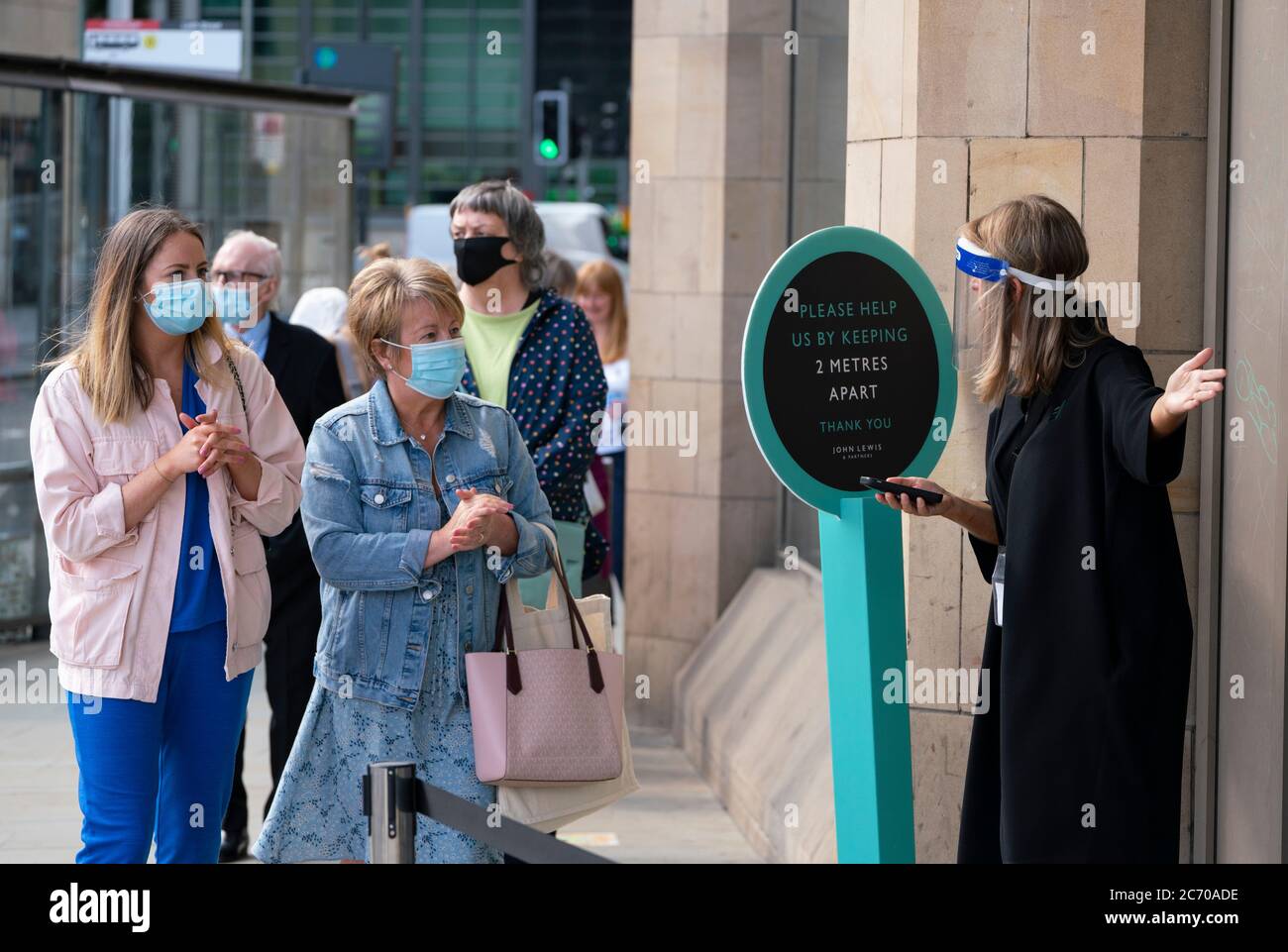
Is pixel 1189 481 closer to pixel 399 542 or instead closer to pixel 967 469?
pixel 967 469

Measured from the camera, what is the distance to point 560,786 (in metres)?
4.08

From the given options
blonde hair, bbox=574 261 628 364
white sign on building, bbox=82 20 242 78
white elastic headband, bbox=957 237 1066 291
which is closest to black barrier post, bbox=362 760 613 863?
white elastic headband, bbox=957 237 1066 291

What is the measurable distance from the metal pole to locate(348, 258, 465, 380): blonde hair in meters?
1.15

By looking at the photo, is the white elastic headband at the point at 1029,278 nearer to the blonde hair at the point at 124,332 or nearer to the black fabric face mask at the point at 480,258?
the blonde hair at the point at 124,332

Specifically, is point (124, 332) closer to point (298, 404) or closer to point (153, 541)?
point (153, 541)

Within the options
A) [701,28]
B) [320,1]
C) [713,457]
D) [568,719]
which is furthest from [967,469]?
[320,1]

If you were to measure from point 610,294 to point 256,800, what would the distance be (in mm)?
4207

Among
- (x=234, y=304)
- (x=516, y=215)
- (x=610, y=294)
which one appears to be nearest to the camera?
(x=516, y=215)

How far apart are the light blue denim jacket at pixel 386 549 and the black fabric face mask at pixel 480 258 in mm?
1424

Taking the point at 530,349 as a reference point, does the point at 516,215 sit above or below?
above

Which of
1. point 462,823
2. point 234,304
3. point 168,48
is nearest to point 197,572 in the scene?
point 462,823
